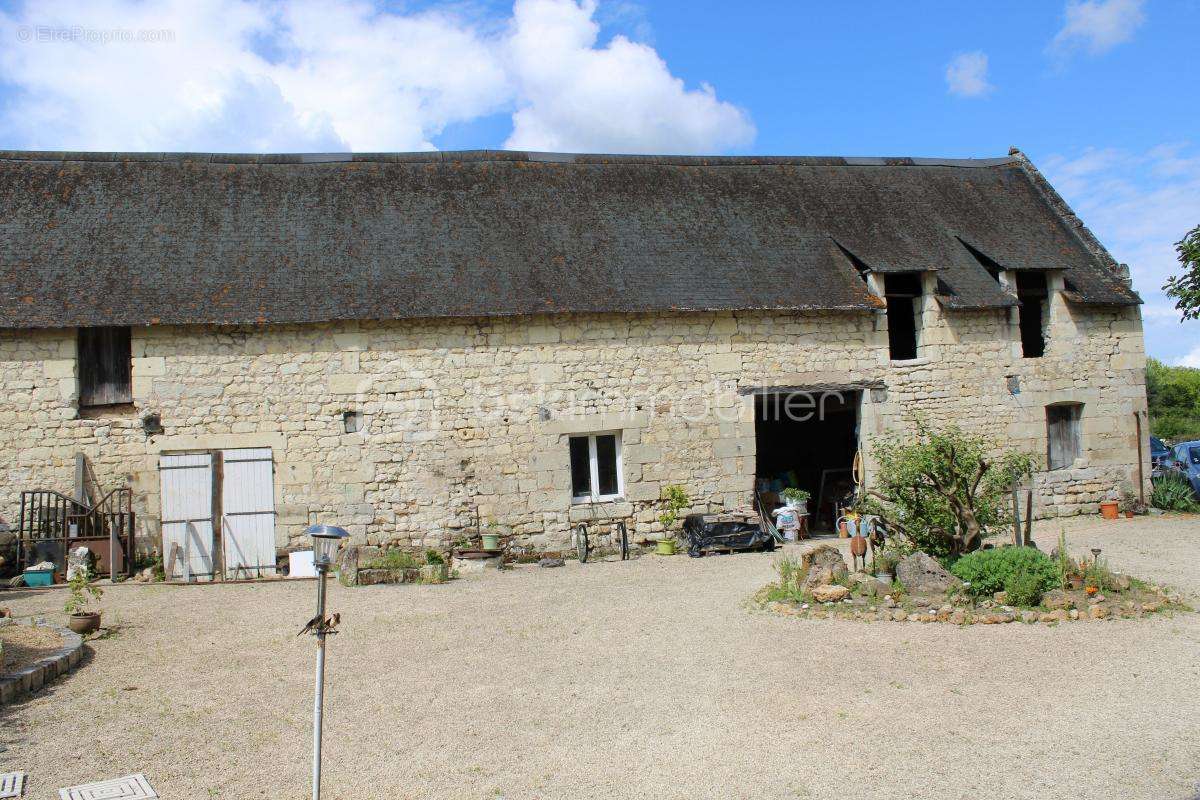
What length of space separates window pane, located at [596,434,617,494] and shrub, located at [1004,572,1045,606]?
6.20 m

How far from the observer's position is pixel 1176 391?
1252 inches

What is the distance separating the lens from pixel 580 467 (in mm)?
12703

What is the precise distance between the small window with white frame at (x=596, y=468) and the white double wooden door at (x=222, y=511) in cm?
422

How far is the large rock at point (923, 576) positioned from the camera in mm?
7988

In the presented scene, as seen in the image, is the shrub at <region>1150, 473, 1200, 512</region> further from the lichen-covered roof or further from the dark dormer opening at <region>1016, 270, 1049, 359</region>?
the lichen-covered roof

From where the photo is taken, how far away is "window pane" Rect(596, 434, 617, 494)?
41.8 feet

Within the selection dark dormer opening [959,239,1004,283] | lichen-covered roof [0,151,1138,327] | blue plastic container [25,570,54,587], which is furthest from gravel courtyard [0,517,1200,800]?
dark dormer opening [959,239,1004,283]

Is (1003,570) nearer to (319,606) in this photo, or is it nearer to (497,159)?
(319,606)

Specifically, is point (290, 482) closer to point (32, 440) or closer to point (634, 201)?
point (32, 440)

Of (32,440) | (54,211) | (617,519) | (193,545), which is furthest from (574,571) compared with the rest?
(54,211)

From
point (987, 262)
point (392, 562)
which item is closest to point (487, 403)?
point (392, 562)

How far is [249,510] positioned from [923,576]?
8538mm

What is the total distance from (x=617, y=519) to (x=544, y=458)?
4.51ft

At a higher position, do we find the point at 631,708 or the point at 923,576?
the point at 923,576
